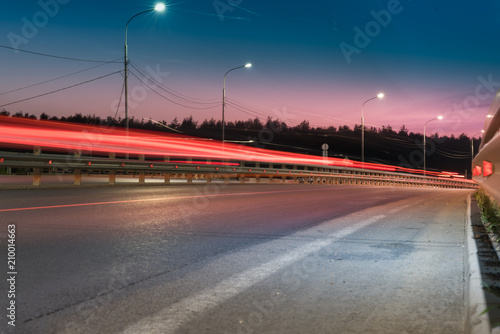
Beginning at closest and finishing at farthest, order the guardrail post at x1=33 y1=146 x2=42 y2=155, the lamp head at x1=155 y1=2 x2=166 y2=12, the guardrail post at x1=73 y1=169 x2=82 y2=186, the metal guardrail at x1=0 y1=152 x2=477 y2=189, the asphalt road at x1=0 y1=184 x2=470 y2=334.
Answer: the asphalt road at x1=0 y1=184 x2=470 y2=334
the metal guardrail at x1=0 y1=152 x2=477 y2=189
the guardrail post at x1=73 y1=169 x2=82 y2=186
the guardrail post at x1=33 y1=146 x2=42 y2=155
the lamp head at x1=155 y1=2 x2=166 y2=12

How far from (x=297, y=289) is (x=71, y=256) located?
2707mm

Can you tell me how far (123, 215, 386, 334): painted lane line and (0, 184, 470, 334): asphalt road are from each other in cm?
1

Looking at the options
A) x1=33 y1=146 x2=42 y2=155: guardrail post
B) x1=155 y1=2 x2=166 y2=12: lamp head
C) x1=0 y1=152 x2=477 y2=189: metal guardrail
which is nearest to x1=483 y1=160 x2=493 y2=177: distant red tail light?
x1=0 y1=152 x2=477 y2=189: metal guardrail

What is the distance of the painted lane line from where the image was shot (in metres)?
3.28

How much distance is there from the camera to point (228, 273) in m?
4.84

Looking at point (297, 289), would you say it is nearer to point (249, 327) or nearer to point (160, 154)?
point (249, 327)

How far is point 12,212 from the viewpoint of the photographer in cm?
843

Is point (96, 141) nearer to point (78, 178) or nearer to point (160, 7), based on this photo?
point (78, 178)

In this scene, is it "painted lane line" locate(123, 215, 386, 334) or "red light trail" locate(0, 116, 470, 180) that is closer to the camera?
"painted lane line" locate(123, 215, 386, 334)

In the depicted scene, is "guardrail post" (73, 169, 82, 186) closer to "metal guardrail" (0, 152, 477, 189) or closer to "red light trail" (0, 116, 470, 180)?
"metal guardrail" (0, 152, 477, 189)

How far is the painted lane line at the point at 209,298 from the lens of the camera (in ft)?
10.8

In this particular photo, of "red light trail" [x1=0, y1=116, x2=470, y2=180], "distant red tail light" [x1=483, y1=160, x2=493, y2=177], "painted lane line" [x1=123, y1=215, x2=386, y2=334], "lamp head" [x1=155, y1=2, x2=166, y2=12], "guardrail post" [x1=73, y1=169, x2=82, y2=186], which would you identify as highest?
"lamp head" [x1=155, y1=2, x2=166, y2=12]

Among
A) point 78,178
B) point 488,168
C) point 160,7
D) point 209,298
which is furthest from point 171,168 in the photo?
point 209,298

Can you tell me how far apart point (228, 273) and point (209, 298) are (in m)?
0.89
